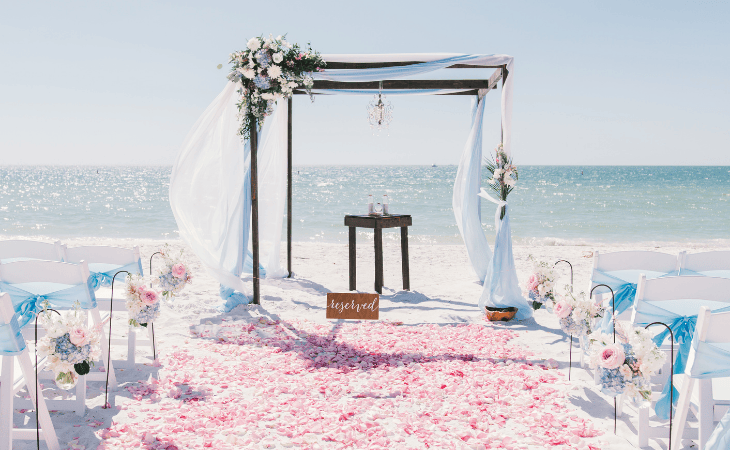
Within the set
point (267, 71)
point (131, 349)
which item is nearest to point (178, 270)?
point (131, 349)

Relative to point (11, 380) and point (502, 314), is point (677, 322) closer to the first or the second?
point (502, 314)

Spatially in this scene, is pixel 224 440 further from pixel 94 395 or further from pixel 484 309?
pixel 484 309

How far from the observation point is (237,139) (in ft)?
17.1

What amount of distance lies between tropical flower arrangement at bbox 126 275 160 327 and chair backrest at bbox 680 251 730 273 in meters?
3.65

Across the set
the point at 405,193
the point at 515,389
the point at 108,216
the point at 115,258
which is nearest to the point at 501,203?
the point at 515,389

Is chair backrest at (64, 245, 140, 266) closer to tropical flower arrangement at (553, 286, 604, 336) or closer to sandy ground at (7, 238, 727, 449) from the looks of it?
sandy ground at (7, 238, 727, 449)

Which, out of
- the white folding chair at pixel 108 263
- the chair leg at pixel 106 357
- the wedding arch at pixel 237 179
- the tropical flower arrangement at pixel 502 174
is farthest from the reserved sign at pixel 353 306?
the chair leg at pixel 106 357

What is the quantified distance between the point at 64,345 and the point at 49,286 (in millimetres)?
738

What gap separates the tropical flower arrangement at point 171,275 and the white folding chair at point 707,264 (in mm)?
3636

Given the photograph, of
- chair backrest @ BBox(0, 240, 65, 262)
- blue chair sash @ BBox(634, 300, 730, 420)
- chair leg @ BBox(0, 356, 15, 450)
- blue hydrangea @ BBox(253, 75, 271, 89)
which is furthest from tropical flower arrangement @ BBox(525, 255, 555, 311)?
chair backrest @ BBox(0, 240, 65, 262)

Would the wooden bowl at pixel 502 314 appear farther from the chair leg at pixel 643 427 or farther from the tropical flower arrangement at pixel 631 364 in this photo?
the tropical flower arrangement at pixel 631 364

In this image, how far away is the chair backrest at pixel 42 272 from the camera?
8.79 ft

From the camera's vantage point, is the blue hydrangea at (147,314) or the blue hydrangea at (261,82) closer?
the blue hydrangea at (147,314)

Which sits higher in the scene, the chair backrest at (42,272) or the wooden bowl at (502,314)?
the chair backrest at (42,272)
